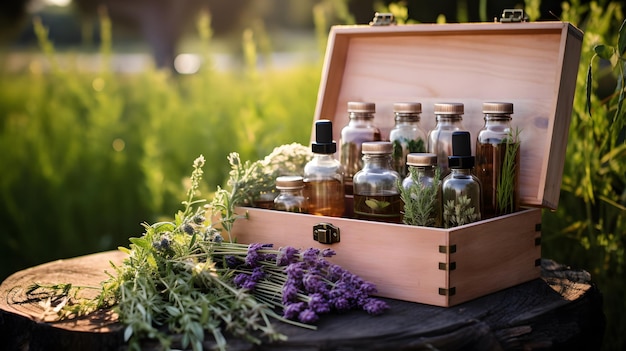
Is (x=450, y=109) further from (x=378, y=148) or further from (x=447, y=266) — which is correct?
(x=447, y=266)

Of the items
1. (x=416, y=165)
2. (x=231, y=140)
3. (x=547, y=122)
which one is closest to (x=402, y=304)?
(x=416, y=165)

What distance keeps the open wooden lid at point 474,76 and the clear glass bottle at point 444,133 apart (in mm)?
123

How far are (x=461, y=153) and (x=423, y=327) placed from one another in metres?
0.43

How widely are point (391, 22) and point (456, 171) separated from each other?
0.68 m

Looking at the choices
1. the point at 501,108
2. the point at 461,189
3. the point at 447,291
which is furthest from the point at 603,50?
the point at 447,291

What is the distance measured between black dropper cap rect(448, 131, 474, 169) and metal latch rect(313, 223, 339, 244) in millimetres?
315

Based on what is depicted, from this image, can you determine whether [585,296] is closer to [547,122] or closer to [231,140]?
[547,122]

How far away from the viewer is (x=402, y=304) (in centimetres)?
160

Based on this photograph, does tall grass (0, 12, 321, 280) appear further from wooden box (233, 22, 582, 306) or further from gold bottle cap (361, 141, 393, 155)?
gold bottle cap (361, 141, 393, 155)

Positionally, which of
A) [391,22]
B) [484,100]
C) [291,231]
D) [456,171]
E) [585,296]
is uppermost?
[391,22]

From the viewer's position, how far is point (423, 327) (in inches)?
57.4

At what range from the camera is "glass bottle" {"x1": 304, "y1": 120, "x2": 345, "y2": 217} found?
1.82 metres

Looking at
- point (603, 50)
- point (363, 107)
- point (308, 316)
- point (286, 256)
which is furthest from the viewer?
point (363, 107)

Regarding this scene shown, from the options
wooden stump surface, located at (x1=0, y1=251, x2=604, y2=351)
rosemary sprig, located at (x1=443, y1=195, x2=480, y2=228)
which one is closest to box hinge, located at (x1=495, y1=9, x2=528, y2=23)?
rosemary sprig, located at (x1=443, y1=195, x2=480, y2=228)
